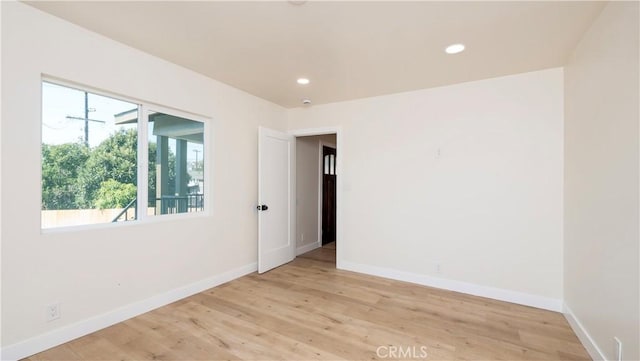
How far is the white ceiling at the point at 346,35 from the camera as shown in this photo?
1.97 meters

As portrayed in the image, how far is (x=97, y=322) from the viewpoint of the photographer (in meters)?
2.38

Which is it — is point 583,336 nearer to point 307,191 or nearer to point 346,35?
point 346,35

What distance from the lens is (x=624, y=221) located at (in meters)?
1.66

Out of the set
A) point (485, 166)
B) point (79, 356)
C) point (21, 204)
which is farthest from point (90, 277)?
point (485, 166)

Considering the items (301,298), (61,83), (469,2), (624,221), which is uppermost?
(469,2)

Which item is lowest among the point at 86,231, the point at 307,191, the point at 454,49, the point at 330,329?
the point at 330,329

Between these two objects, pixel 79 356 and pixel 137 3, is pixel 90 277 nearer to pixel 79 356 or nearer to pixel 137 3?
pixel 79 356

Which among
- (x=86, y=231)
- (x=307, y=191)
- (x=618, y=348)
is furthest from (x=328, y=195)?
(x=618, y=348)

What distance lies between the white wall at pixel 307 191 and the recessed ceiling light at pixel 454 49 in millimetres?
3028

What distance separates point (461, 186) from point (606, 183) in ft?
4.88

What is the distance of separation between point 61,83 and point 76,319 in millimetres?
1910

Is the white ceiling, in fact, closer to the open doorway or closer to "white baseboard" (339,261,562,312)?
the open doorway

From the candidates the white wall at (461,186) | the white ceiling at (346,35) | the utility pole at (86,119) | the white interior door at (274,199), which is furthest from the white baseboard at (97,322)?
the white ceiling at (346,35)

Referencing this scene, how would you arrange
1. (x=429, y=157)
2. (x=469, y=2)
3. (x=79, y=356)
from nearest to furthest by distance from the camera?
1. (x=469, y=2)
2. (x=79, y=356)
3. (x=429, y=157)
